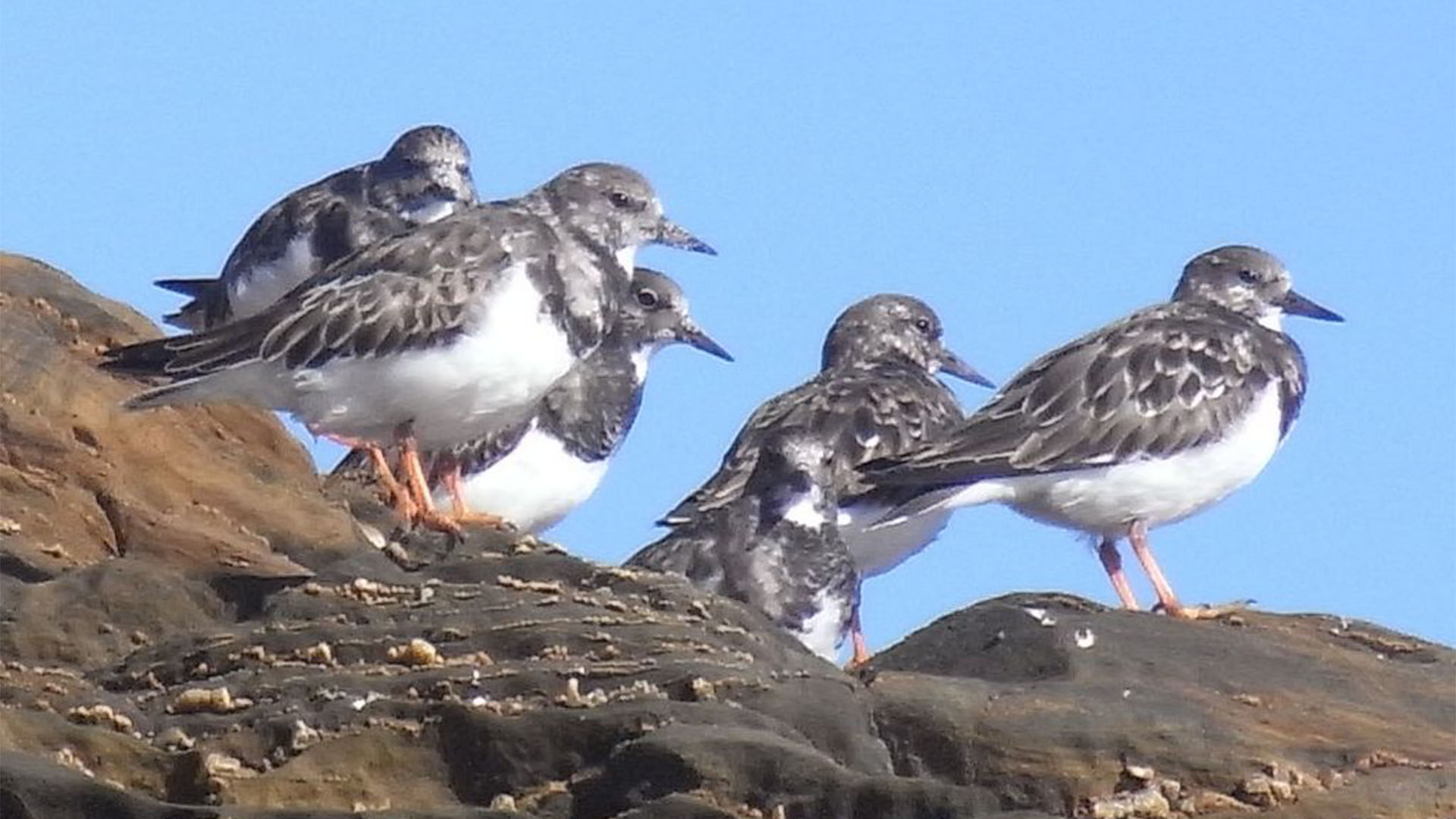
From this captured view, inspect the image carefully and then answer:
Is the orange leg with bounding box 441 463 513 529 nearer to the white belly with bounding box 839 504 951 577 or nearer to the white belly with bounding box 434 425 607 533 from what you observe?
the white belly with bounding box 434 425 607 533

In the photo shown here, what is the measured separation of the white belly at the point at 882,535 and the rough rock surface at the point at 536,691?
6.13ft

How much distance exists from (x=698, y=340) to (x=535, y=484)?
1.54m

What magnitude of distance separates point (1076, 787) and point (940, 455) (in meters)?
4.01

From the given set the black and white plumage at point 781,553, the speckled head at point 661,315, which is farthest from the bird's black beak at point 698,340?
the black and white plumage at point 781,553

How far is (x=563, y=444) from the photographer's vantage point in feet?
43.1

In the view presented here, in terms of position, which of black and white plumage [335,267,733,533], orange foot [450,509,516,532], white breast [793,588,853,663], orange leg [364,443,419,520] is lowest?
white breast [793,588,853,663]

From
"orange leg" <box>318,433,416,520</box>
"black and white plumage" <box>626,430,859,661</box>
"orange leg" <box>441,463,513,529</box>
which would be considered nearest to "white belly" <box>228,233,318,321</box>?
"orange leg" <box>441,463,513,529</box>

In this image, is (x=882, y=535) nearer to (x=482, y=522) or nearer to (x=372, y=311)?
(x=482, y=522)

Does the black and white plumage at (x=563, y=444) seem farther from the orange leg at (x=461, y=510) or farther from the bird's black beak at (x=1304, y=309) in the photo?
the bird's black beak at (x=1304, y=309)

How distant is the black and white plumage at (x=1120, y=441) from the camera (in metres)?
11.3

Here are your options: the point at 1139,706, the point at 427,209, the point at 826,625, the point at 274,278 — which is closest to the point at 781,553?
the point at 826,625

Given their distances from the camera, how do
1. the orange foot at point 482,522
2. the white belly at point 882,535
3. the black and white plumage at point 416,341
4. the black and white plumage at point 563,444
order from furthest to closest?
the black and white plumage at point 563,444, the white belly at point 882,535, the black and white plumage at point 416,341, the orange foot at point 482,522

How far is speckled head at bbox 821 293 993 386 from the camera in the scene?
1401 cm

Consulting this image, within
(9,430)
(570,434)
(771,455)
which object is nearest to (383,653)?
(9,430)
